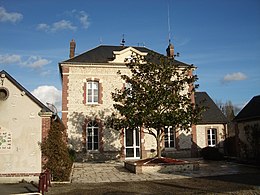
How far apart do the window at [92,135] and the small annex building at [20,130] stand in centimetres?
851

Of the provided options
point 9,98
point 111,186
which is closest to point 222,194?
point 111,186

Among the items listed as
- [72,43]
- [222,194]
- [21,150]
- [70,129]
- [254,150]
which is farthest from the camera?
[72,43]

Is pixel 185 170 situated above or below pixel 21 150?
below

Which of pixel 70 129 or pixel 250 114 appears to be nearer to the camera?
pixel 250 114

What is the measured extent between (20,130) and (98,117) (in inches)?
352

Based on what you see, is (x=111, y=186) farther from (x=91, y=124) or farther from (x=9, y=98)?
(x=91, y=124)

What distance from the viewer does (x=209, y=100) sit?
79.7 feet

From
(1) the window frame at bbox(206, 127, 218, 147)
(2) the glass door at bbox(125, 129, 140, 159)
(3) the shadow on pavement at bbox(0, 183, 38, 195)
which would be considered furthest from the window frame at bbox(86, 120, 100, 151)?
(3) the shadow on pavement at bbox(0, 183, 38, 195)

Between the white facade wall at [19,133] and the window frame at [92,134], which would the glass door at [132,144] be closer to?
→ the window frame at [92,134]

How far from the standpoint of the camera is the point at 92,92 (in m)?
20.2

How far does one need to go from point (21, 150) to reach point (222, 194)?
25.1ft

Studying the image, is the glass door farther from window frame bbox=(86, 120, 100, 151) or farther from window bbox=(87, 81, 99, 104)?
window bbox=(87, 81, 99, 104)

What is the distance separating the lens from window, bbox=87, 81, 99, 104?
20.1m

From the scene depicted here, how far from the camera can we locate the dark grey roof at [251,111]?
1645 centimetres
